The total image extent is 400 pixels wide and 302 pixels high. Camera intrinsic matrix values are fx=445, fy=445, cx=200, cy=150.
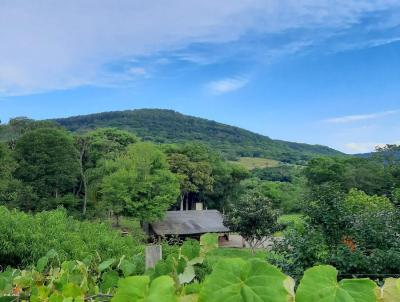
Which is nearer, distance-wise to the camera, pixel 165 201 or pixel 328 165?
pixel 165 201

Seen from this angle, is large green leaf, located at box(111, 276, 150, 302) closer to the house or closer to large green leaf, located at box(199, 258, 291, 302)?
large green leaf, located at box(199, 258, 291, 302)

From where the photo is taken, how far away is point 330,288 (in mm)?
641

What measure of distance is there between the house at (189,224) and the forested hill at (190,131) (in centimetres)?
4662

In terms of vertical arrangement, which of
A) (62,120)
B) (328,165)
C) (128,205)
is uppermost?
(62,120)

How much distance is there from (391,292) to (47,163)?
30.8 m

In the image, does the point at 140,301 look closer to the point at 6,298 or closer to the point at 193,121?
the point at 6,298

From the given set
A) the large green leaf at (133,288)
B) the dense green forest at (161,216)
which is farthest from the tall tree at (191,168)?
the large green leaf at (133,288)

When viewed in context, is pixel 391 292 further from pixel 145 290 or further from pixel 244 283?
pixel 145 290

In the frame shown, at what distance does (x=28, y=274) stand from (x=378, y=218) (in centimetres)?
969

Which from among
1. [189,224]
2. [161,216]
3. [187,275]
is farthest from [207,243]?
[189,224]

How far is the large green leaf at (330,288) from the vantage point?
2.07ft

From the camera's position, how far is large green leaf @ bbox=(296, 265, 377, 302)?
0.63 meters

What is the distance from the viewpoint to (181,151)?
135 feet

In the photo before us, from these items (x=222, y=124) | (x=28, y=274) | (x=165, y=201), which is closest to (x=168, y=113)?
(x=222, y=124)
